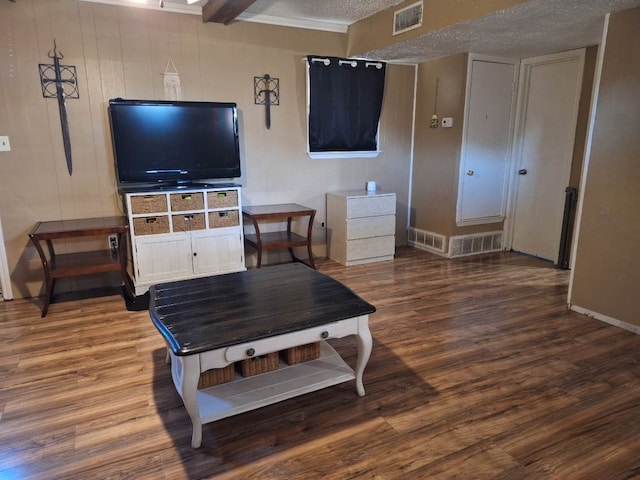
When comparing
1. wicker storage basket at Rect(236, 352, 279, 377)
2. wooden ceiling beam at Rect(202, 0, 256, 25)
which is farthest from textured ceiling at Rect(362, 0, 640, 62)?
wicker storage basket at Rect(236, 352, 279, 377)

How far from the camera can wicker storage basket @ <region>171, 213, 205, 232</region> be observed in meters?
3.55

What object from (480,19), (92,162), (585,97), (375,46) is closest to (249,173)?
(92,162)

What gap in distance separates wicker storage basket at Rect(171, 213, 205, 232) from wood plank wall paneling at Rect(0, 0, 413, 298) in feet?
2.03

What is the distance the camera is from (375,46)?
4.01 metres

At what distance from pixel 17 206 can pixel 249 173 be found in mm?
1973

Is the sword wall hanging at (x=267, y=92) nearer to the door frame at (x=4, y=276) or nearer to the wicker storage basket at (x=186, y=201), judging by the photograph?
the wicker storage basket at (x=186, y=201)

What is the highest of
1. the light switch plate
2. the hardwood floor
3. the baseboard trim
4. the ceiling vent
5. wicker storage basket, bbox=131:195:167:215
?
the ceiling vent

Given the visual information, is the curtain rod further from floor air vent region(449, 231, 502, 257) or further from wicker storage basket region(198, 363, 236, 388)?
wicker storage basket region(198, 363, 236, 388)

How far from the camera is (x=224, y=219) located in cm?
375

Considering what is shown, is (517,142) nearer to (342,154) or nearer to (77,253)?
(342,154)

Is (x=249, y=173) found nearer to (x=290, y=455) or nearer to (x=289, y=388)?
(x=289, y=388)

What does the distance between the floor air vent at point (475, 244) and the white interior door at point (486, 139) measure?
0.17 metres

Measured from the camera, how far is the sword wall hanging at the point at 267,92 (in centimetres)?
412

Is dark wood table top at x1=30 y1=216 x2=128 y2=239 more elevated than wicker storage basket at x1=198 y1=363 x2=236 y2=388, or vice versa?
dark wood table top at x1=30 y1=216 x2=128 y2=239
